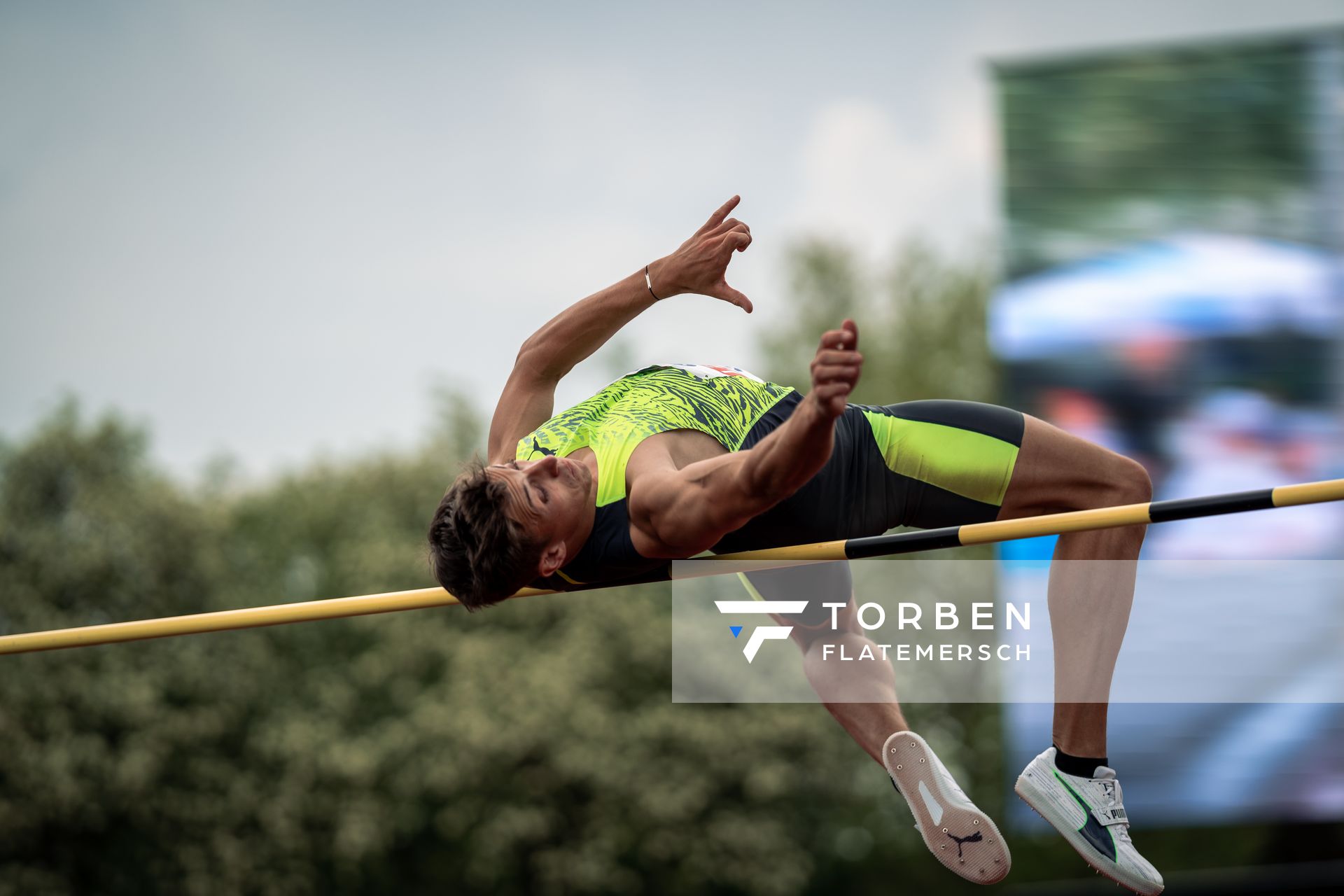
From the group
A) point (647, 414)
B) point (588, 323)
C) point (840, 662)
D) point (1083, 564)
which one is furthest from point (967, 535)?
point (588, 323)

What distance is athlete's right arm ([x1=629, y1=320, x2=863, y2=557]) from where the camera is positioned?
2.59m

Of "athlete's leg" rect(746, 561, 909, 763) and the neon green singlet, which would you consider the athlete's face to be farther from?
"athlete's leg" rect(746, 561, 909, 763)

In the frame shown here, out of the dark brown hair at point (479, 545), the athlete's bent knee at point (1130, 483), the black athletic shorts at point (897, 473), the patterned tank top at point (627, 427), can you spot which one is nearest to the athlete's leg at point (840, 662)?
the black athletic shorts at point (897, 473)

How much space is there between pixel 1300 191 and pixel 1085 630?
8.03 m

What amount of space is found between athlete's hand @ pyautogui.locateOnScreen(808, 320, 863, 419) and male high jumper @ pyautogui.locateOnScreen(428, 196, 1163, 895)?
0.47 m

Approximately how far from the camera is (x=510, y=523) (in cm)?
314

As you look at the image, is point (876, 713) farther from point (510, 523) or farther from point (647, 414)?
Answer: point (510, 523)

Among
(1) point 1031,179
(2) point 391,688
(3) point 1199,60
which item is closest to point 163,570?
(2) point 391,688

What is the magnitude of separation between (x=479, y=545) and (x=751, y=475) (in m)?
0.77

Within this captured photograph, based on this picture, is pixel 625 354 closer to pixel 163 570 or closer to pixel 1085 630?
pixel 163 570

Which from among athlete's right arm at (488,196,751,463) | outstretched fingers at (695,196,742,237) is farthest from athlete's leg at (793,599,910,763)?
outstretched fingers at (695,196,742,237)

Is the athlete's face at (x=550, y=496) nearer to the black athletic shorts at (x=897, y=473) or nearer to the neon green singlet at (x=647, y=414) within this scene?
the neon green singlet at (x=647, y=414)

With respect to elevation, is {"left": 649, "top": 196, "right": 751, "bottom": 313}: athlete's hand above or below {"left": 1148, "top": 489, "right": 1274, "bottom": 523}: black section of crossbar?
above

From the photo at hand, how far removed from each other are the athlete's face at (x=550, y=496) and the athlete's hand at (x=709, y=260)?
2.16 feet
